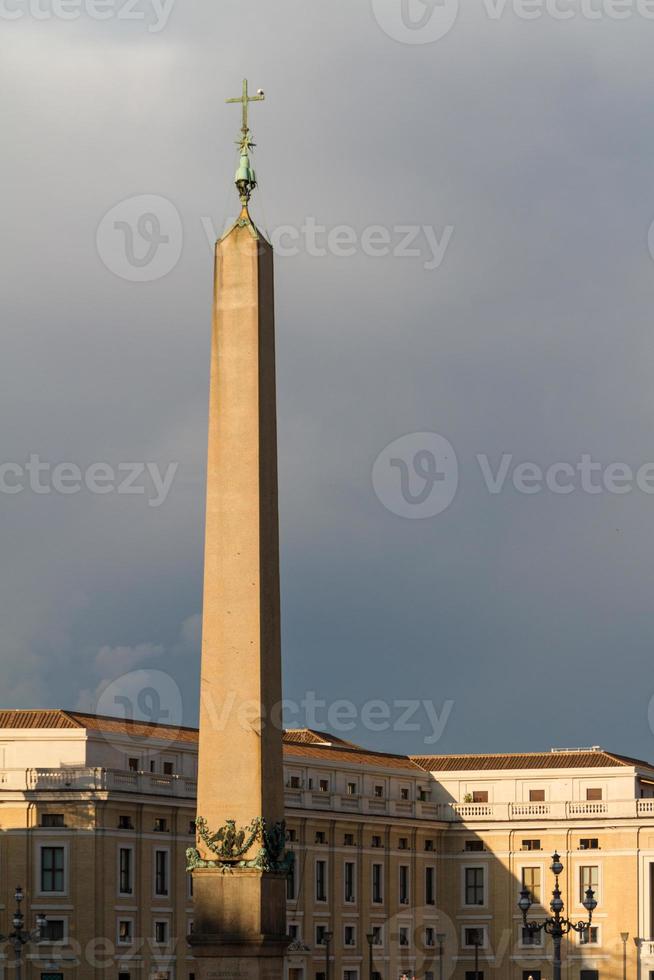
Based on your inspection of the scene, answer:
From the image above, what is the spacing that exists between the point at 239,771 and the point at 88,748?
141ft

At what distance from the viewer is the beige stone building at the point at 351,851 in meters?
81.6

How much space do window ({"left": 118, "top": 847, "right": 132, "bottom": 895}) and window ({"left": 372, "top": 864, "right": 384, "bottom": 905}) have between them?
62.4 feet

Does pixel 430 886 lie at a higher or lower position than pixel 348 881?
lower

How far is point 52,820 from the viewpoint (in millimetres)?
81812

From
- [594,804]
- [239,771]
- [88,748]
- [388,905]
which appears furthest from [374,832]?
[239,771]

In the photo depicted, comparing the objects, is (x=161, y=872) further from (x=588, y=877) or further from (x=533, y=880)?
(x=588, y=877)

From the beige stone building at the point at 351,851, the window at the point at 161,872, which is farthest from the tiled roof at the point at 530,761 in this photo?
the window at the point at 161,872

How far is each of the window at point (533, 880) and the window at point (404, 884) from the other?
5.47 m

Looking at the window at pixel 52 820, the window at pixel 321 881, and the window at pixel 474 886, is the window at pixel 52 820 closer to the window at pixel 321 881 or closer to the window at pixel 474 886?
the window at pixel 321 881

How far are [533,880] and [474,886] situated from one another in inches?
122

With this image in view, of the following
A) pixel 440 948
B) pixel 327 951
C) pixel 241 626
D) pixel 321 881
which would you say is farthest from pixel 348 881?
pixel 241 626

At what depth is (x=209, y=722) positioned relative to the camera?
41.5 m

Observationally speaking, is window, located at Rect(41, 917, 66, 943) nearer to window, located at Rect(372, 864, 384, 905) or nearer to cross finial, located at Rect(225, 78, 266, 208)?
window, located at Rect(372, 864, 384, 905)

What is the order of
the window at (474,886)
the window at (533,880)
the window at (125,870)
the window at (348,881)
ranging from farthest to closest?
the window at (474,886), the window at (533,880), the window at (348,881), the window at (125,870)
